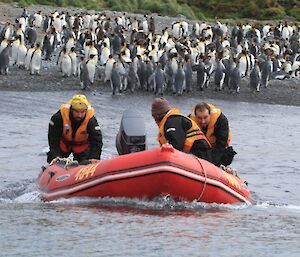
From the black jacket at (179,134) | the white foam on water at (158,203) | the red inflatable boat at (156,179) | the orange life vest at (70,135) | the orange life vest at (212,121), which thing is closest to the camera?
the red inflatable boat at (156,179)

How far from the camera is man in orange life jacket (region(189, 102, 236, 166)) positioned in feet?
34.3

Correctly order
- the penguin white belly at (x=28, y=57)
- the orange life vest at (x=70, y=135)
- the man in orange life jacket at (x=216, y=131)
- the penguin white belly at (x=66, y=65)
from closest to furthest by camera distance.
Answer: the man in orange life jacket at (x=216, y=131), the orange life vest at (x=70, y=135), the penguin white belly at (x=66, y=65), the penguin white belly at (x=28, y=57)

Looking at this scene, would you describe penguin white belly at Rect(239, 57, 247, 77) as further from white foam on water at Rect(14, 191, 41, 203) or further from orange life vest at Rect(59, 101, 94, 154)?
orange life vest at Rect(59, 101, 94, 154)

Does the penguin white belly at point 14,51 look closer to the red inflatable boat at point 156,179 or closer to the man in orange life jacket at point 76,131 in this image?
the man in orange life jacket at point 76,131

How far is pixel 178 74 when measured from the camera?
1072 inches

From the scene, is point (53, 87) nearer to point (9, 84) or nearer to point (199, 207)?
point (9, 84)

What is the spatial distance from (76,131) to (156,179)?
189cm

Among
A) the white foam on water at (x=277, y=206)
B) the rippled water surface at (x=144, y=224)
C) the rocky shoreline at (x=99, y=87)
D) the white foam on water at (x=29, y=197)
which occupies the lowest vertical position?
the rocky shoreline at (x=99, y=87)

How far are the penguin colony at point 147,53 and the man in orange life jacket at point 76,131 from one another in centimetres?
1449

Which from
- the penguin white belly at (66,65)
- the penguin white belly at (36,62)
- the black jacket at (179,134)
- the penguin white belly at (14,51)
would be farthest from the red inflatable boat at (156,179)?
the penguin white belly at (14,51)

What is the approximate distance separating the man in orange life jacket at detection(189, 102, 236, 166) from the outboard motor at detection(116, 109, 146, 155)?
714 mm

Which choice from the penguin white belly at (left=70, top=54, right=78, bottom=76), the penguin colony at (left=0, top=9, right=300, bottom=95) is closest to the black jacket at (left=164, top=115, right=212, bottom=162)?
the penguin colony at (left=0, top=9, right=300, bottom=95)

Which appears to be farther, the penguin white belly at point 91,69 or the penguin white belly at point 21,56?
the penguin white belly at point 21,56

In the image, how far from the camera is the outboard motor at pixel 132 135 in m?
11.0
